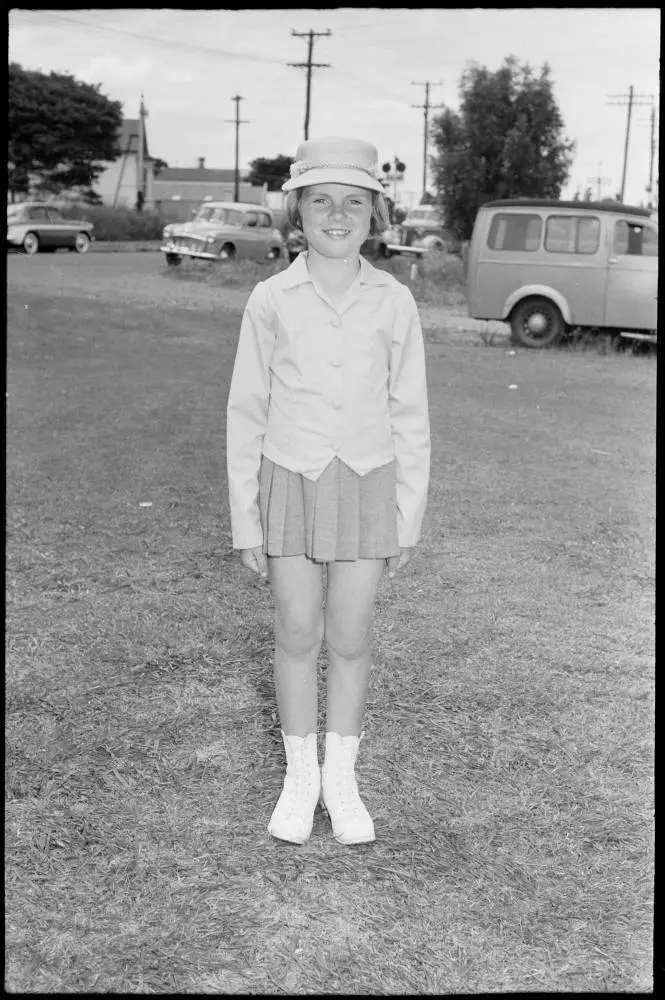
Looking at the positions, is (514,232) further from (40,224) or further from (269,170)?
(269,170)

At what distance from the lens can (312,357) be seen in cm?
266

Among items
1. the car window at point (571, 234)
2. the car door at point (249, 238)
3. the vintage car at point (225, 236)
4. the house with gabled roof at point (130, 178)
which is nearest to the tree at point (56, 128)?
the house with gabled roof at point (130, 178)

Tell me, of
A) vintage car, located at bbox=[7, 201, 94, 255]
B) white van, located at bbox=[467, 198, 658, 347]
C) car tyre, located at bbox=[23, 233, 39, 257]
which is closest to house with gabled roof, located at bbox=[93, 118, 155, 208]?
vintage car, located at bbox=[7, 201, 94, 255]

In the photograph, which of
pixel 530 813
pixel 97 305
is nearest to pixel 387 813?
pixel 530 813

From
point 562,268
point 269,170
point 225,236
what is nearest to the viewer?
point 562,268

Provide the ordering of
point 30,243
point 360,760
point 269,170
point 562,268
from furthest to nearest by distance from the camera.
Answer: point 269,170 < point 30,243 < point 562,268 < point 360,760

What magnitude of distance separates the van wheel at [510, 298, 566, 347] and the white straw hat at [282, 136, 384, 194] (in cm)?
1254

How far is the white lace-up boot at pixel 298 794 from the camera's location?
2807 mm

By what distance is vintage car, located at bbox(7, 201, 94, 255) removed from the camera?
31.5m

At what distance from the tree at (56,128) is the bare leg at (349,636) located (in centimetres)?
4819

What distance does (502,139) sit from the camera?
30453mm

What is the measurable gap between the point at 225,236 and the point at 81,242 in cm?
872

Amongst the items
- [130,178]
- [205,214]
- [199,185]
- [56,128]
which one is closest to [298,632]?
[205,214]

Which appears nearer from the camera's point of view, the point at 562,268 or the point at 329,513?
the point at 329,513
